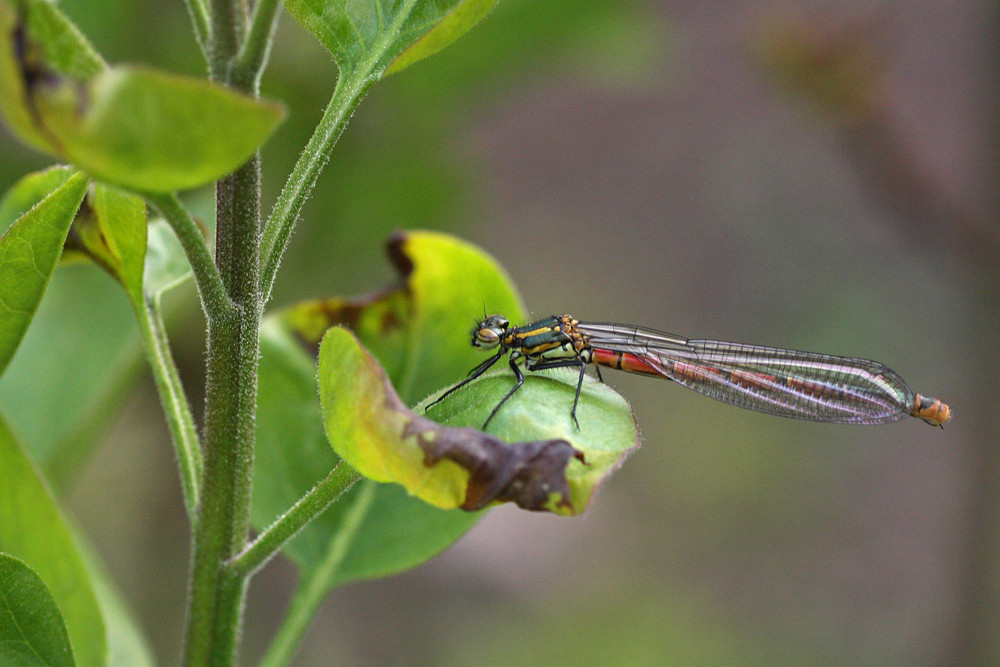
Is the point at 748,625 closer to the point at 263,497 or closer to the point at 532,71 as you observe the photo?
the point at 532,71

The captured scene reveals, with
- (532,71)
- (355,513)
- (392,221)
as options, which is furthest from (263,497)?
(532,71)

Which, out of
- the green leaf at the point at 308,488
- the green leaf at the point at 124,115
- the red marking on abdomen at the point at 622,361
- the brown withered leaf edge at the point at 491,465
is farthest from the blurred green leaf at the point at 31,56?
the red marking on abdomen at the point at 622,361

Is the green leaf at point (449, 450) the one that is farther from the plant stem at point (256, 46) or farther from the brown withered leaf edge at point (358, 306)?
the brown withered leaf edge at point (358, 306)

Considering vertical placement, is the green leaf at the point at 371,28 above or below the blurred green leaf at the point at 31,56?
above

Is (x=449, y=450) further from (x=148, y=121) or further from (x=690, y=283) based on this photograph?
(x=690, y=283)

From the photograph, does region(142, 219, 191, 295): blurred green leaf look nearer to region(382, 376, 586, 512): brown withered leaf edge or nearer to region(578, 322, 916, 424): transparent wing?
region(382, 376, 586, 512): brown withered leaf edge

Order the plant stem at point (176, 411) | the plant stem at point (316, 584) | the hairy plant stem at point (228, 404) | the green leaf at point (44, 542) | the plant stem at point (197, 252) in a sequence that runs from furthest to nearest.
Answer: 1. the plant stem at point (316, 584)
2. the green leaf at point (44, 542)
3. the plant stem at point (176, 411)
4. the hairy plant stem at point (228, 404)
5. the plant stem at point (197, 252)
